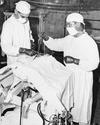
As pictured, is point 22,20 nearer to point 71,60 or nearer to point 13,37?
point 13,37

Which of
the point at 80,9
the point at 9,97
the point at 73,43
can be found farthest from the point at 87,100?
the point at 80,9

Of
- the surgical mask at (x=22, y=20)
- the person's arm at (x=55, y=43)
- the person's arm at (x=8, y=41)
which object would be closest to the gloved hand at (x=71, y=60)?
the person's arm at (x=55, y=43)

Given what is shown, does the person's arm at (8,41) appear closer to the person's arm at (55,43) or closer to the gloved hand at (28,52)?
the gloved hand at (28,52)

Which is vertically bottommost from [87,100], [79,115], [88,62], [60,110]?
[79,115]

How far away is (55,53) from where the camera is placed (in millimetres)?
6438

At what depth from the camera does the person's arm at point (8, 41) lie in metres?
3.50

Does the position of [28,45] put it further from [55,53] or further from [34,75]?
[55,53]

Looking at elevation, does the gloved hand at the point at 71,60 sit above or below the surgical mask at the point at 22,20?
below

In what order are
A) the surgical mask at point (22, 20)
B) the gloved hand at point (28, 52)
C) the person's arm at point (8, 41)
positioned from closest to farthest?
1. the gloved hand at point (28, 52)
2. the person's arm at point (8, 41)
3. the surgical mask at point (22, 20)

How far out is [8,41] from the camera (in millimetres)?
3584

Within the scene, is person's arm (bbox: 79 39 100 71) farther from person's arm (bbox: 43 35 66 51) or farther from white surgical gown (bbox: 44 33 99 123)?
person's arm (bbox: 43 35 66 51)

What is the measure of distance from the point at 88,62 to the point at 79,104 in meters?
0.64

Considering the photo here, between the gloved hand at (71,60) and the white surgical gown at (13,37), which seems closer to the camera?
the gloved hand at (71,60)

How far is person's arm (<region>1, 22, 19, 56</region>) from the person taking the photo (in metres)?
3.50
